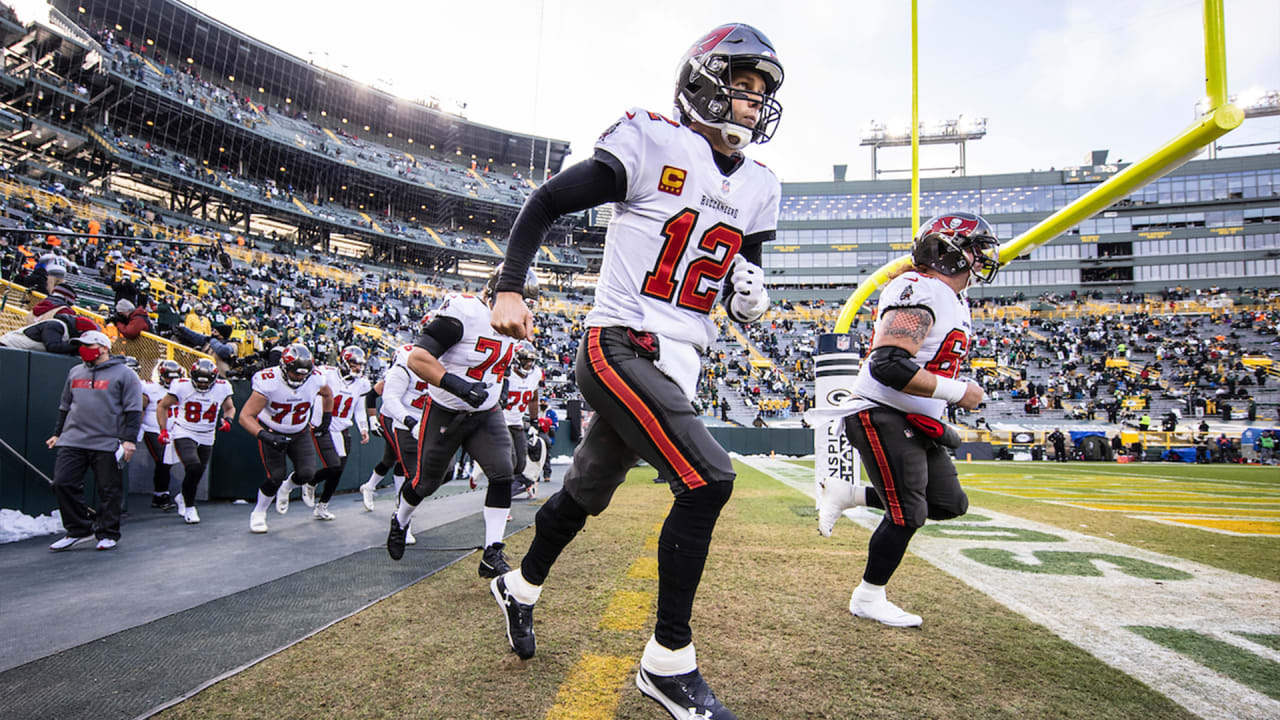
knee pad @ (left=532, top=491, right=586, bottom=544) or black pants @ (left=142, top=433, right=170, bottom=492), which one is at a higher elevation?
knee pad @ (left=532, top=491, right=586, bottom=544)

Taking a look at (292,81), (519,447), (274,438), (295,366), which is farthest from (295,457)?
(292,81)

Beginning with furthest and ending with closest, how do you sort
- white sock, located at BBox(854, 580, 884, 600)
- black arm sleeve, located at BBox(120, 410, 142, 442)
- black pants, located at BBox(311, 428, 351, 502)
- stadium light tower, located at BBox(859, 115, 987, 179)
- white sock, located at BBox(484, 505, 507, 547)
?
1. stadium light tower, located at BBox(859, 115, 987, 179)
2. black pants, located at BBox(311, 428, 351, 502)
3. black arm sleeve, located at BBox(120, 410, 142, 442)
4. white sock, located at BBox(484, 505, 507, 547)
5. white sock, located at BBox(854, 580, 884, 600)

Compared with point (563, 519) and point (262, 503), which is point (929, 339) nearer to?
point (563, 519)

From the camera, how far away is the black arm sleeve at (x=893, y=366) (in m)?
2.92

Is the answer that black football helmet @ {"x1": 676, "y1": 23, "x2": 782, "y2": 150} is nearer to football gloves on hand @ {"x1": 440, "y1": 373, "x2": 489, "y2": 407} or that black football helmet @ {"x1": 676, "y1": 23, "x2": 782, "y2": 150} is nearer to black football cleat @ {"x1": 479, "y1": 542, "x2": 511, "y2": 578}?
football gloves on hand @ {"x1": 440, "y1": 373, "x2": 489, "y2": 407}

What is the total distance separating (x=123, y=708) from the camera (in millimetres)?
1902

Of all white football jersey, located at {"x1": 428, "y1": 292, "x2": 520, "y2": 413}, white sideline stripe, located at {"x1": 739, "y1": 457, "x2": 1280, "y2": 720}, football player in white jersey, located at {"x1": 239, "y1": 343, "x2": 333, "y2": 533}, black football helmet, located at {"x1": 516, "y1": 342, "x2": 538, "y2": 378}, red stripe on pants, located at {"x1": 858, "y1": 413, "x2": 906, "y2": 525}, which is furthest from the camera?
black football helmet, located at {"x1": 516, "y1": 342, "x2": 538, "y2": 378}

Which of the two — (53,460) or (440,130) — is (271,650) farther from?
(440,130)

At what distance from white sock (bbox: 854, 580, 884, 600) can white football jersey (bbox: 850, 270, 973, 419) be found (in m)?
0.88

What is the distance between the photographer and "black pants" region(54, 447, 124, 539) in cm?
498

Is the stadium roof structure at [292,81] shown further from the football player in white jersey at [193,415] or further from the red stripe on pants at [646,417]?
the red stripe on pants at [646,417]

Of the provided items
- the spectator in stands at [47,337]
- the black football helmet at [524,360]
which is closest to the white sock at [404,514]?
the black football helmet at [524,360]

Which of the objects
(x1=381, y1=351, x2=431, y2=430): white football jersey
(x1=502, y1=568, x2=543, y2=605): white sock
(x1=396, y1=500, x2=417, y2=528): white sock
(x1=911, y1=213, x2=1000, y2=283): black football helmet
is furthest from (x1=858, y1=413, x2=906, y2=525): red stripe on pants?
(x1=381, y1=351, x2=431, y2=430): white football jersey

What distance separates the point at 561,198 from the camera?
2090 mm
